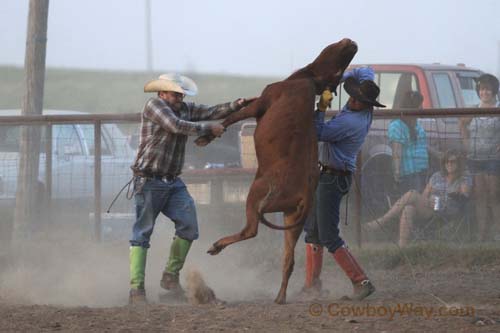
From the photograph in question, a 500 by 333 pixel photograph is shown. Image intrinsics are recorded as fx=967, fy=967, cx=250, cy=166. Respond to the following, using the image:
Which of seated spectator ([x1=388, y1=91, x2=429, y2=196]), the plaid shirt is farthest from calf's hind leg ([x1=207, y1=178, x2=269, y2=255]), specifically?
seated spectator ([x1=388, y1=91, x2=429, y2=196])

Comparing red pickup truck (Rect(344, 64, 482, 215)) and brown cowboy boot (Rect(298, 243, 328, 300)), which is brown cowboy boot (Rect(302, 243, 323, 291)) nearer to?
brown cowboy boot (Rect(298, 243, 328, 300))

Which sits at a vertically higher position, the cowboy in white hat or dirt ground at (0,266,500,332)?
the cowboy in white hat

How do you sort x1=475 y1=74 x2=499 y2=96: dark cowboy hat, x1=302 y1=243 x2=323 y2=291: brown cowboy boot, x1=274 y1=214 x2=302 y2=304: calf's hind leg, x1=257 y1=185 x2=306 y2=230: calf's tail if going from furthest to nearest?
x1=475 y1=74 x2=499 y2=96: dark cowboy hat < x1=302 y1=243 x2=323 y2=291: brown cowboy boot < x1=274 y1=214 x2=302 y2=304: calf's hind leg < x1=257 y1=185 x2=306 y2=230: calf's tail

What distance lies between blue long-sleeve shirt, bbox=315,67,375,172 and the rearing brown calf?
0.87 feet

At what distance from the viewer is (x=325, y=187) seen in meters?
7.09

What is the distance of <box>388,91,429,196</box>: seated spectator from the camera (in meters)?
10.1

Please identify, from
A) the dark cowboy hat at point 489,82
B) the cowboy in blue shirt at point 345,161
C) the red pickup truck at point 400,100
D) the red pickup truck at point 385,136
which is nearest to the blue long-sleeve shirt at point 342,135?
the cowboy in blue shirt at point 345,161

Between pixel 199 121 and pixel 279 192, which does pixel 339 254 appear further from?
pixel 199 121

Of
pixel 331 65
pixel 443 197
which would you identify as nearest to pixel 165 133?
pixel 331 65

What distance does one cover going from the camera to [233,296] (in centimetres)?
812

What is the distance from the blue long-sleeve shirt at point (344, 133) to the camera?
6867 mm

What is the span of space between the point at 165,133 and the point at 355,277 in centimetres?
176

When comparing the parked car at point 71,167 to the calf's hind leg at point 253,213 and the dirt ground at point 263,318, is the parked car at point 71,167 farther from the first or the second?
the calf's hind leg at point 253,213

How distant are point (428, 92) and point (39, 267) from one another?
16.3ft
